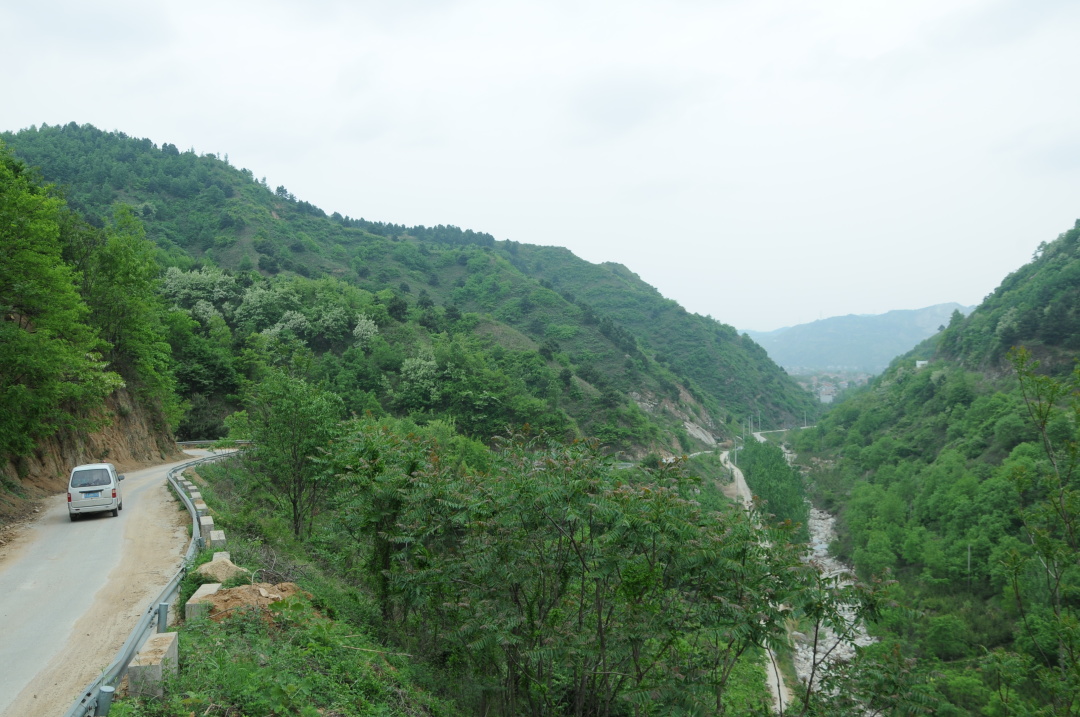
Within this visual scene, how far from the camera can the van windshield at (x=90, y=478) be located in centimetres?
1532

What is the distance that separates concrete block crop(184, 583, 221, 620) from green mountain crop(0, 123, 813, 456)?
14.7 m

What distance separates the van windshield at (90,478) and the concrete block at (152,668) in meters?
11.5

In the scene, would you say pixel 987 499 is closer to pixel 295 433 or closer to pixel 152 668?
pixel 295 433

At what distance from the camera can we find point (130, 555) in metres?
12.3

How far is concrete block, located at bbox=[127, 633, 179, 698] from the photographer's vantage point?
6.07 m

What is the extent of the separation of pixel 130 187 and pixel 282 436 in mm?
104224

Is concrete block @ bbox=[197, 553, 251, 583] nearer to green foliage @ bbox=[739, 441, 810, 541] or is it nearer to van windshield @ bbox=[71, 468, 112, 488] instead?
van windshield @ bbox=[71, 468, 112, 488]

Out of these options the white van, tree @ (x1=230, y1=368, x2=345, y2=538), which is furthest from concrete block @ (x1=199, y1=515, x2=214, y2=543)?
the white van

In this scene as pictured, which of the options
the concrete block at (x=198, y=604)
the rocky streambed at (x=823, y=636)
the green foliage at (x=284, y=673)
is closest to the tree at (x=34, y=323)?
the concrete block at (x=198, y=604)

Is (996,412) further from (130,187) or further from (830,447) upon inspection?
(130,187)

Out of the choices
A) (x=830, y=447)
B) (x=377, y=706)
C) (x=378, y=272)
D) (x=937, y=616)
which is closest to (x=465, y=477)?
(x=377, y=706)

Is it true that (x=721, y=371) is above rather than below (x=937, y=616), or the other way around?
above

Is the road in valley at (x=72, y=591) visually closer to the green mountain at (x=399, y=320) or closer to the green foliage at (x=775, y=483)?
the green mountain at (x=399, y=320)

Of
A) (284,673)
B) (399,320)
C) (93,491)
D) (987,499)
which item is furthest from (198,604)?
(399,320)
